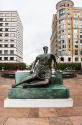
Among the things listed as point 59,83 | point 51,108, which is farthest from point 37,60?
point 51,108

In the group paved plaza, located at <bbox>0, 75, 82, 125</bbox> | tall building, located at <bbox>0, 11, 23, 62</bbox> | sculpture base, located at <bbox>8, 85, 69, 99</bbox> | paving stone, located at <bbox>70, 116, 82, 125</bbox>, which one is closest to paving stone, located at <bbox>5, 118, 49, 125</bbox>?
paved plaza, located at <bbox>0, 75, 82, 125</bbox>

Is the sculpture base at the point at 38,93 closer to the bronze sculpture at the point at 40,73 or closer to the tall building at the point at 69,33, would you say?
the bronze sculpture at the point at 40,73

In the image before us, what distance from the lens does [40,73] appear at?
555 cm

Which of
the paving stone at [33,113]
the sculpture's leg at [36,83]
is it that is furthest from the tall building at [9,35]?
the paving stone at [33,113]

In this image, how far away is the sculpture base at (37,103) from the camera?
5.05 metres

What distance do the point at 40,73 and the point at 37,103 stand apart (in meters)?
1.29

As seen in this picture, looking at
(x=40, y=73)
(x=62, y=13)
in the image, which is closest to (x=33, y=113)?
(x=40, y=73)

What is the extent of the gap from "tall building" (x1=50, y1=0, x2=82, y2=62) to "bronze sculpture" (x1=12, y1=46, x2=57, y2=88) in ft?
169

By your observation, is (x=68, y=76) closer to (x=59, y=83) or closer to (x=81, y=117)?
(x=59, y=83)

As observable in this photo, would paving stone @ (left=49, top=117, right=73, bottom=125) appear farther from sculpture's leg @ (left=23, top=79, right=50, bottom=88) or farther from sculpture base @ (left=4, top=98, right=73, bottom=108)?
sculpture's leg @ (left=23, top=79, right=50, bottom=88)

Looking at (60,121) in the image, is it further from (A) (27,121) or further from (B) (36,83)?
(B) (36,83)

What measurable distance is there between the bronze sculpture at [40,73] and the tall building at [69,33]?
169 ft

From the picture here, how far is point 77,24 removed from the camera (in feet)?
193

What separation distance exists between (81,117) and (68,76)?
15.7 m
